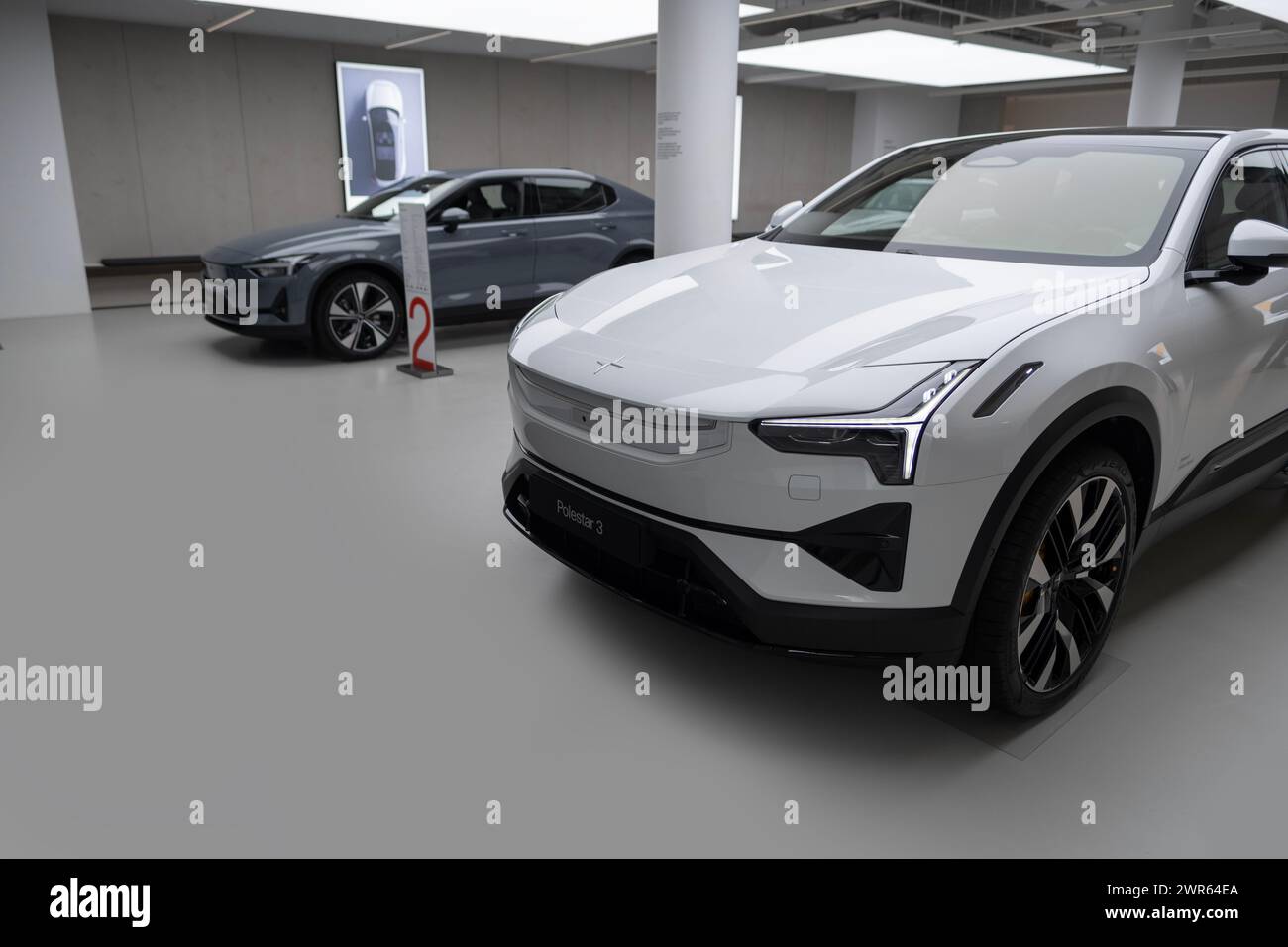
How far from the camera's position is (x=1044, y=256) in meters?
2.50

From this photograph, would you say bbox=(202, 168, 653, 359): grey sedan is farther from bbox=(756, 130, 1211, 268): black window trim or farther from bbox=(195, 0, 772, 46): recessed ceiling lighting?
bbox=(756, 130, 1211, 268): black window trim

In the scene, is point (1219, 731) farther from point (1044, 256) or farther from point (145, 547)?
point (145, 547)

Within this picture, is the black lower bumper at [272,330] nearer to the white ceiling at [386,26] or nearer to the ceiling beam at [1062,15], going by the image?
the white ceiling at [386,26]

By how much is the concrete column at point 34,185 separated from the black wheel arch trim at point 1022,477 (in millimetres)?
8980

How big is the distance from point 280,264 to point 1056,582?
560cm

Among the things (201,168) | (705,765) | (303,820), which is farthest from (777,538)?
(201,168)

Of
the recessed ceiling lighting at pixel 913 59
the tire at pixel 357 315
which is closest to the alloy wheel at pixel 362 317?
the tire at pixel 357 315

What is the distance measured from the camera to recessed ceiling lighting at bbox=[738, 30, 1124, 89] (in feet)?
31.6

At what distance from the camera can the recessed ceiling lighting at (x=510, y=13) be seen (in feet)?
23.5

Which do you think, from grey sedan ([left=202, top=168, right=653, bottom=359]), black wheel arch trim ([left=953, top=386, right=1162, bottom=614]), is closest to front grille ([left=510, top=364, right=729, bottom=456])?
black wheel arch trim ([left=953, top=386, right=1162, bottom=614])

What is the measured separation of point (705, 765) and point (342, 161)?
12.2 m

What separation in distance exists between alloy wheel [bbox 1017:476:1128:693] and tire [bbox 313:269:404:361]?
5471mm
